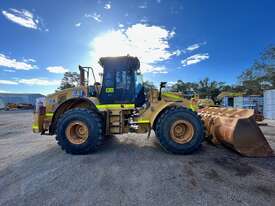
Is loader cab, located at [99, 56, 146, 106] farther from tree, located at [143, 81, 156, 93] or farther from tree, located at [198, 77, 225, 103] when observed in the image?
tree, located at [198, 77, 225, 103]

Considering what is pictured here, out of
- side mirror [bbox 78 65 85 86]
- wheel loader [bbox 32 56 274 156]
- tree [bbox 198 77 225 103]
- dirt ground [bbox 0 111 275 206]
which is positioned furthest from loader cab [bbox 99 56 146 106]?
tree [bbox 198 77 225 103]

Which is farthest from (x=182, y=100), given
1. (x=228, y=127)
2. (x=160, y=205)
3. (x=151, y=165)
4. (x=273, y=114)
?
(x=273, y=114)

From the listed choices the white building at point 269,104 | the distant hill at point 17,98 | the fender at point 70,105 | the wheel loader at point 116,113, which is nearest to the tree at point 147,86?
the wheel loader at point 116,113

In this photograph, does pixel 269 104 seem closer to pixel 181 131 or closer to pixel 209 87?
pixel 181 131

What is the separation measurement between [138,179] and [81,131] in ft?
8.26

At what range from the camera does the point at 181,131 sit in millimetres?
4832

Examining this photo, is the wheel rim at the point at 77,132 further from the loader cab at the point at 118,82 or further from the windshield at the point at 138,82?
the windshield at the point at 138,82

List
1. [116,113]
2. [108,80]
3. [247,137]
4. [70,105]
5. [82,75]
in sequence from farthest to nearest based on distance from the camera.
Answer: [70,105], [82,75], [108,80], [116,113], [247,137]

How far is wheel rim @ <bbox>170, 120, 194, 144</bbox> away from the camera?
470 cm

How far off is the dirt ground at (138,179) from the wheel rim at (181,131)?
0.44 metres

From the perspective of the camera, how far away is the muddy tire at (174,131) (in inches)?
182

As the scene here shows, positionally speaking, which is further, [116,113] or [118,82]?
[118,82]

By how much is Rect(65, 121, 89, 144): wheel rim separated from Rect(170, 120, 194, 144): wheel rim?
2.35 m

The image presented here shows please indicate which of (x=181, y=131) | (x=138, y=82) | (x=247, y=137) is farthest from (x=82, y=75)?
(x=247, y=137)
